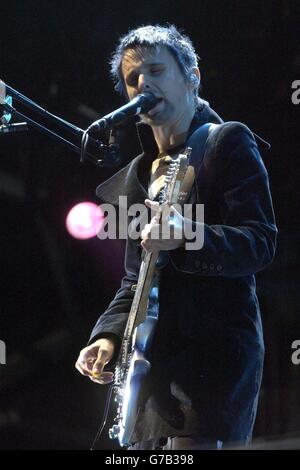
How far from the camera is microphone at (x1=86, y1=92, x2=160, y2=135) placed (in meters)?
1.58

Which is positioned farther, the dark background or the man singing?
the dark background

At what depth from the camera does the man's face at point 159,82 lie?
1867 mm

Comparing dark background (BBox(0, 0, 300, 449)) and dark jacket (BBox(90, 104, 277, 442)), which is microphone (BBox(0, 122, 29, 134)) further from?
dark background (BBox(0, 0, 300, 449))

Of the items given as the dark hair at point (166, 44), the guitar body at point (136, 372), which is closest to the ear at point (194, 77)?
the dark hair at point (166, 44)

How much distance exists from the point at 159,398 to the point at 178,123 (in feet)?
2.54

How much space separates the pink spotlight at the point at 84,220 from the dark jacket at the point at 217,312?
173 cm

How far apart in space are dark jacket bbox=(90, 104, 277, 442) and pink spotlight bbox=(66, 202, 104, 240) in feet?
5.69

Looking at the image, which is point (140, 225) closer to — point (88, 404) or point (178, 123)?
point (178, 123)

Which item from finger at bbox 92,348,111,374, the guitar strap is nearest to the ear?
the guitar strap

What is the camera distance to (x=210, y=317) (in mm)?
1589

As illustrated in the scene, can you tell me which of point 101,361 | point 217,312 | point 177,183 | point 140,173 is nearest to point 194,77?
point 140,173

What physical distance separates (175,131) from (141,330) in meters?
0.62

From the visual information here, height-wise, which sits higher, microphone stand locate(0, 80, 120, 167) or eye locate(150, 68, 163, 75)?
eye locate(150, 68, 163, 75)

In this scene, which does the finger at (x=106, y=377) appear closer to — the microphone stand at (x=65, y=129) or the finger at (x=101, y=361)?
the finger at (x=101, y=361)
